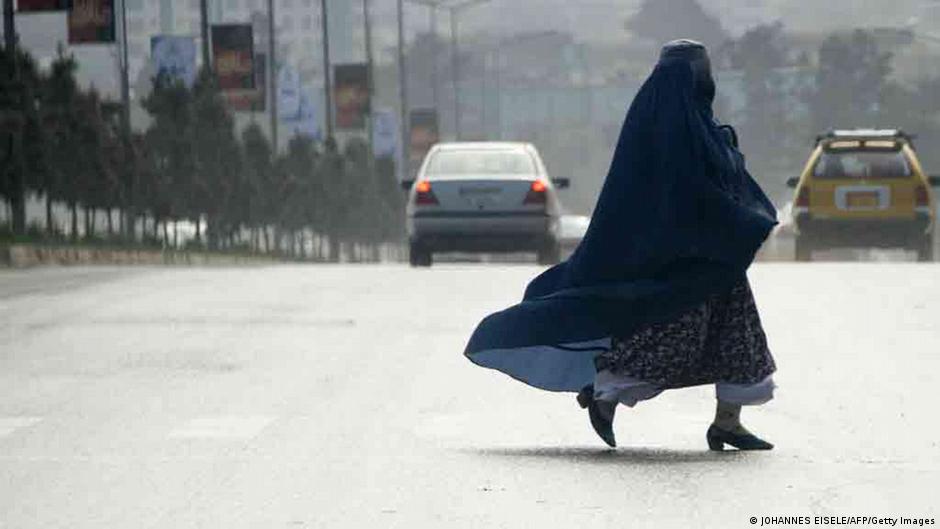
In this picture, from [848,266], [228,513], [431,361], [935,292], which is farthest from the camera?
[848,266]

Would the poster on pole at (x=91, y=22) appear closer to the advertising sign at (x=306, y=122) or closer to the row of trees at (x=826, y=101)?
the advertising sign at (x=306, y=122)

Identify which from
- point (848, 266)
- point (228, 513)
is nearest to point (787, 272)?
point (848, 266)

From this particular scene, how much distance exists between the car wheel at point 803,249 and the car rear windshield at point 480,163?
11.2 feet

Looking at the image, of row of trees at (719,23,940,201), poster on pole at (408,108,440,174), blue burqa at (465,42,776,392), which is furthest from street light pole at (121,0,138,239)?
row of trees at (719,23,940,201)

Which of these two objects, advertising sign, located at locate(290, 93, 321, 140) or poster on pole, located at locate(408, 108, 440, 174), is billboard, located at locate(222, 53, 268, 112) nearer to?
advertising sign, located at locate(290, 93, 321, 140)

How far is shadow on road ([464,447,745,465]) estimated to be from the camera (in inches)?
416

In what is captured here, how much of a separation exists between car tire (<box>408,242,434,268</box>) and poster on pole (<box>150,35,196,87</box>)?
94.5ft

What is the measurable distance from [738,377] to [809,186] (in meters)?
21.3

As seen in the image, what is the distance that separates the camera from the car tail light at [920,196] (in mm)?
31578

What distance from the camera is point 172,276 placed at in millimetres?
25781

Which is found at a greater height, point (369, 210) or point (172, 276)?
point (172, 276)

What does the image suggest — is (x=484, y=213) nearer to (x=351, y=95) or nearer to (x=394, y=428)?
(x=394, y=428)

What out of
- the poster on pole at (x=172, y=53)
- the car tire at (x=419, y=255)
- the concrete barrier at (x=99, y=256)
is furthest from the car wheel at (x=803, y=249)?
the poster on pole at (x=172, y=53)

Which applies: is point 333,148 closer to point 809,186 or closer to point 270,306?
point 809,186
